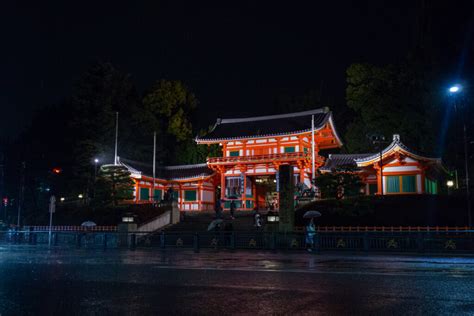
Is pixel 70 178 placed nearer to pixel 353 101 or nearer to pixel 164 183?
pixel 164 183

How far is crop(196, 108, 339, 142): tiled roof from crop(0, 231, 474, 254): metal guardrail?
20.4 metres

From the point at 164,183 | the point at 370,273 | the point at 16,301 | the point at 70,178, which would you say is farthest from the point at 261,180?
the point at 16,301

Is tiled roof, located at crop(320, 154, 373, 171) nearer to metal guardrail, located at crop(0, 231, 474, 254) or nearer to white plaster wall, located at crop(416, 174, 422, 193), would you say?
white plaster wall, located at crop(416, 174, 422, 193)

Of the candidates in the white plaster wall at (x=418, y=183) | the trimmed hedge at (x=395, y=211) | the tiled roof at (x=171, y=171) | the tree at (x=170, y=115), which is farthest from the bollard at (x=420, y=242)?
the tree at (x=170, y=115)

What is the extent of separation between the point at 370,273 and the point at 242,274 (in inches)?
116

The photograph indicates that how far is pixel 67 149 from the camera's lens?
5303cm

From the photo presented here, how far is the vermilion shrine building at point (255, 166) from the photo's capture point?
4131 centimetres

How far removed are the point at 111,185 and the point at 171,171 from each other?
13646 mm

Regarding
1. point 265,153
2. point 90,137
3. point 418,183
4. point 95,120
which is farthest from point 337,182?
point 90,137

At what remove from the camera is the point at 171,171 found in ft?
165

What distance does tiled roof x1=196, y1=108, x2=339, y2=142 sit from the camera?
4353 cm

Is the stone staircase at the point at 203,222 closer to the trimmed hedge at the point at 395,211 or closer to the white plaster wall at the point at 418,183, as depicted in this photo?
the trimmed hedge at the point at 395,211

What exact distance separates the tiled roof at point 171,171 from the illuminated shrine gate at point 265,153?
6.54 feet

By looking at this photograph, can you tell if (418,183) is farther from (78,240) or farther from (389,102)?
(78,240)
